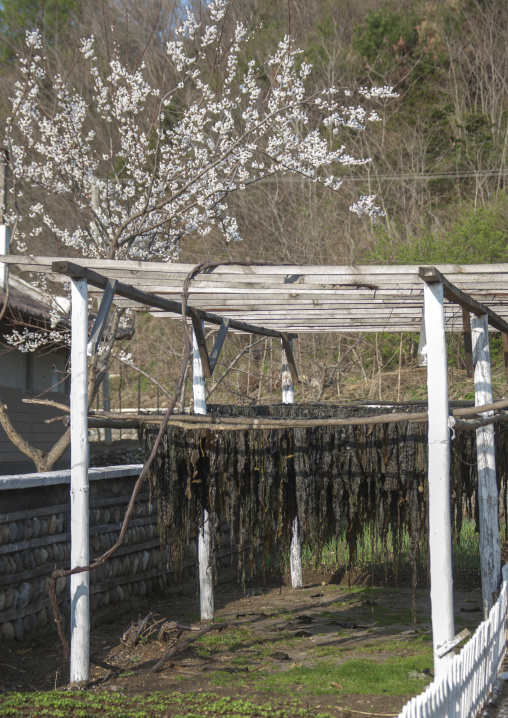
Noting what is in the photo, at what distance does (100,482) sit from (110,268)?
109 inches

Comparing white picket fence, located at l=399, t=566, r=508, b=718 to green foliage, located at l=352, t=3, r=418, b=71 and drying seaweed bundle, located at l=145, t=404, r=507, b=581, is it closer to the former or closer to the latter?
drying seaweed bundle, located at l=145, t=404, r=507, b=581

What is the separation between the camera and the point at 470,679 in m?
4.02

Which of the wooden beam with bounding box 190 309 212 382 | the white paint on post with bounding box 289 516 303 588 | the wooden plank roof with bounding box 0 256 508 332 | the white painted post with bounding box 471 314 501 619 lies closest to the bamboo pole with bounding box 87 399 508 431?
the white painted post with bounding box 471 314 501 619

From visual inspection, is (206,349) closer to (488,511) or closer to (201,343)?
(201,343)

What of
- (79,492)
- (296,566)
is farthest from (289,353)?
(79,492)

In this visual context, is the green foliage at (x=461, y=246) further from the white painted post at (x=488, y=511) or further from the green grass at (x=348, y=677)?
the green grass at (x=348, y=677)

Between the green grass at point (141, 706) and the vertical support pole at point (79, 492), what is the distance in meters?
→ 0.42

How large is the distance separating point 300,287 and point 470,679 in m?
2.91

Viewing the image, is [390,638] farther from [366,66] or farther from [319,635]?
[366,66]

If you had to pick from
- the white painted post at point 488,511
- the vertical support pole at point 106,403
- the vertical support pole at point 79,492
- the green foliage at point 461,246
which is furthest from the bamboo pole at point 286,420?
the green foliage at point 461,246

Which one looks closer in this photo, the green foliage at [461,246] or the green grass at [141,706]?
the green grass at [141,706]

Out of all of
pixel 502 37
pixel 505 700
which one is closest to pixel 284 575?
pixel 505 700

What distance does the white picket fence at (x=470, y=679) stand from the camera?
10.0 ft

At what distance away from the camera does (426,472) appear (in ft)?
16.0
